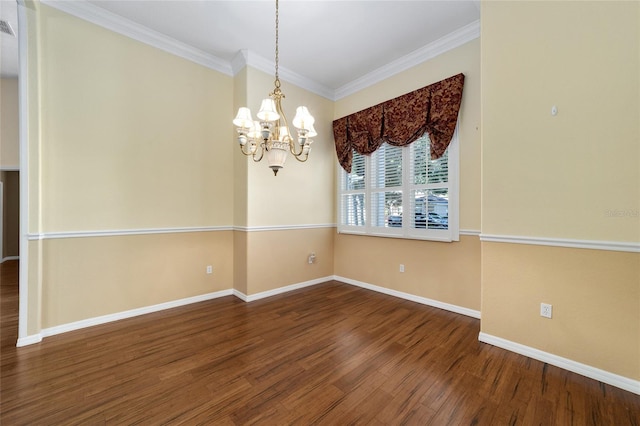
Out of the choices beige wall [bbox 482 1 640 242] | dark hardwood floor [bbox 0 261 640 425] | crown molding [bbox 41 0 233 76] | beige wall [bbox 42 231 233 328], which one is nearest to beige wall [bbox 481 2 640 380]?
beige wall [bbox 482 1 640 242]

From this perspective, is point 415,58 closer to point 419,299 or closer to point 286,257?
point 419,299

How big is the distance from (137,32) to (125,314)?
3253 mm

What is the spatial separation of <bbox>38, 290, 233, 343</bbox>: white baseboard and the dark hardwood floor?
0.41 ft

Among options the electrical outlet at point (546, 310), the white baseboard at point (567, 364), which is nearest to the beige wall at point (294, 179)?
the white baseboard at point (567, 364)

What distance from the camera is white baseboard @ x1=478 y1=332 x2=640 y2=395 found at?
1.77 m

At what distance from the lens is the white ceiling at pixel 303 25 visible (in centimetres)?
257

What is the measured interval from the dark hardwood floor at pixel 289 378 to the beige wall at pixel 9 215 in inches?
200

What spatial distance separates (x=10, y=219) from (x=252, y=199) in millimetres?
7065

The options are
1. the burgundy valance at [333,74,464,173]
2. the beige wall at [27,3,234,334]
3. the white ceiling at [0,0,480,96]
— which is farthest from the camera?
the burgundy valance at [333,74,464,173]

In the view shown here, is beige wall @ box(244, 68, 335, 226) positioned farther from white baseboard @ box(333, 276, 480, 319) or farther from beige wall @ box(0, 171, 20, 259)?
beige wall @ box(0, 171, 20, 259)

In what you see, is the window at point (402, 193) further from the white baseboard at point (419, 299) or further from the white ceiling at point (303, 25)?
the white ceiling at point (303, 25)

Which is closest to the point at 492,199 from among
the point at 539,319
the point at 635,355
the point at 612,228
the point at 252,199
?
the point at 612,228

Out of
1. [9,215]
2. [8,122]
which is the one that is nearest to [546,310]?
[8,122]

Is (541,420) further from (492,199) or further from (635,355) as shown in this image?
(492,199)
